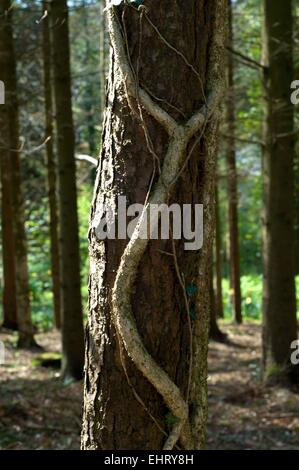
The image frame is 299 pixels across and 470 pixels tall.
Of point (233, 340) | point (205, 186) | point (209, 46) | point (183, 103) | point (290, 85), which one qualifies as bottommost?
point (233, 340)

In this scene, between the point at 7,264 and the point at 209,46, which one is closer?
the point at 209,46

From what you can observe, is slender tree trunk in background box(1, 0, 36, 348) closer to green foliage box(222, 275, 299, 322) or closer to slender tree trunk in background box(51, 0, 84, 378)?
slender tree trunk in background box(51, 0, 84, 378)

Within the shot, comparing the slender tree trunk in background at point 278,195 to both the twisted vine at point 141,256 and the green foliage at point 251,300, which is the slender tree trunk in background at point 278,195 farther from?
the green foliage at point 251,300

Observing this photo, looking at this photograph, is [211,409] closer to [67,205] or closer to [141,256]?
[67,205]

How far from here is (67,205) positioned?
10000 mm

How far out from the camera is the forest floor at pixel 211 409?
23.8 feet

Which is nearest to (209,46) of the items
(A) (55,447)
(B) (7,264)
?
(A) (55,447)

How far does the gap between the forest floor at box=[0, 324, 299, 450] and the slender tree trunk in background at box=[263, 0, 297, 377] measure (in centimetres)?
74

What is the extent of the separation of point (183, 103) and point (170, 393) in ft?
3.88

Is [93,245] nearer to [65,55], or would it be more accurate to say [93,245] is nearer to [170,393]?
[170,393]

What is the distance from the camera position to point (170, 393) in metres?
2.67

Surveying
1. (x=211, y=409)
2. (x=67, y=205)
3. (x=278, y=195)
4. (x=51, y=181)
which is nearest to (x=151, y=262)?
(x=211, y=409)

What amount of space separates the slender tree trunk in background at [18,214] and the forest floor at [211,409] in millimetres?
832

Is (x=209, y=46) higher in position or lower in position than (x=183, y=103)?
higher
